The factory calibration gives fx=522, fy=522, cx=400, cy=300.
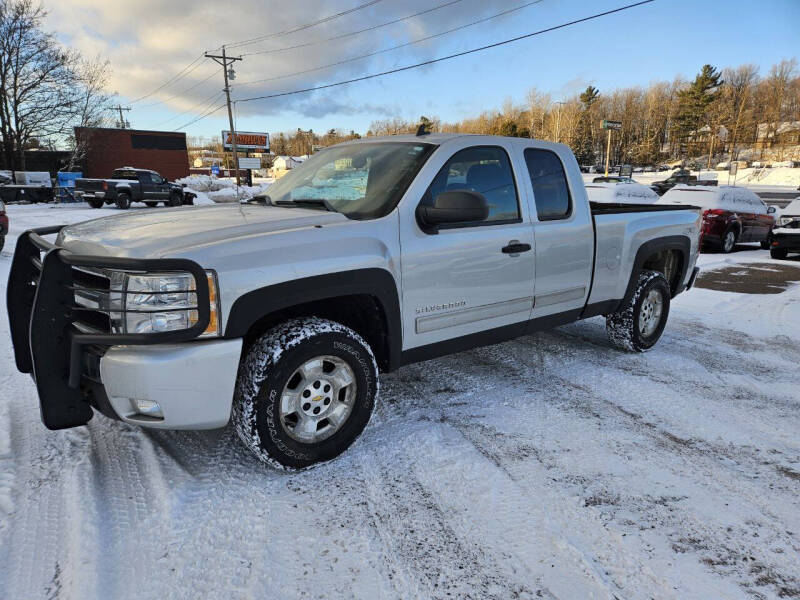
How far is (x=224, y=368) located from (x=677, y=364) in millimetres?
4073

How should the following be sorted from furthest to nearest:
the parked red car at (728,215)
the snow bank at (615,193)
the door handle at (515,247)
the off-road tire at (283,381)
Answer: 1. the snow bank at (615,193)
2. the parked red car at (728,215)
3. the door handle at (515,247)
4. the off-road tire at (283,381)

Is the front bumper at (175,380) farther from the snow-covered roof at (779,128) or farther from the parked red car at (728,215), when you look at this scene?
the snow-covered roof at (779,128)

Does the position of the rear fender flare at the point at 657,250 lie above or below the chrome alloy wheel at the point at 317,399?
above

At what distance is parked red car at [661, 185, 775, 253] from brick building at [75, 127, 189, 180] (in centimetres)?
4688

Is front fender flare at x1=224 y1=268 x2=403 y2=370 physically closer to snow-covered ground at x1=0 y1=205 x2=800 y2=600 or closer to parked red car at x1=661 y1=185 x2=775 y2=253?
snow-covered ground at x1=0 y1=205 x2=800 y2=600

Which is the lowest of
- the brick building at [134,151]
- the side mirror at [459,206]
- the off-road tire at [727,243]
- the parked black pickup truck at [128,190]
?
the off-road tire at [727,243]

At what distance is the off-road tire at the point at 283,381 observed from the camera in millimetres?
2631

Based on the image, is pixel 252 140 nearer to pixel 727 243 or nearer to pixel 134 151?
pixel 134 151

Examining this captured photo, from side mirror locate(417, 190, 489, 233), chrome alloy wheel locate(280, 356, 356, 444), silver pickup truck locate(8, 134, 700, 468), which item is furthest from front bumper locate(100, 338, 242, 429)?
side mirror locate(417, 190, 489, 233)

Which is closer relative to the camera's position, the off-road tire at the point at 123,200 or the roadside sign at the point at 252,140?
the off-road tire at the point at 123,200

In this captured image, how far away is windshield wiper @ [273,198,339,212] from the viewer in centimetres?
337

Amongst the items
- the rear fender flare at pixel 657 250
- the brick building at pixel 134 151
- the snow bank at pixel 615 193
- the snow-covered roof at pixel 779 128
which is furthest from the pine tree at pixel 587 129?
the rear fender flare at pixel 657 250

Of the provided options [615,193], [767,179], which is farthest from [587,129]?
[615,193]

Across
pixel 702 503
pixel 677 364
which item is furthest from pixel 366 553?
pixel 677 364
